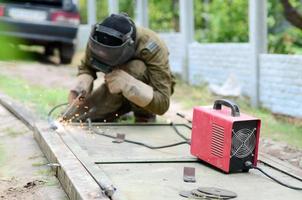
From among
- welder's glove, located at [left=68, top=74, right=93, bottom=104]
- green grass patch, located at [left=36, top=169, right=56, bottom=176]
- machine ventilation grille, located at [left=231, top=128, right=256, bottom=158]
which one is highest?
welder's glove, located at [left=68, top=74, right=93, bottom=104]

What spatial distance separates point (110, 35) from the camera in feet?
16.4

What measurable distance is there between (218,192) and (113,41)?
2276 millimetres

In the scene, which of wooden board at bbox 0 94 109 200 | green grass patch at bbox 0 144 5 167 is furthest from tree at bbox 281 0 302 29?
green grass patch at bbox 0 144 5 167

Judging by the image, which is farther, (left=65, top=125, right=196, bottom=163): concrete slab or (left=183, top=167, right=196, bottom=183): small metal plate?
(left=65, top=125, right=196, bottom=163): concrete slab

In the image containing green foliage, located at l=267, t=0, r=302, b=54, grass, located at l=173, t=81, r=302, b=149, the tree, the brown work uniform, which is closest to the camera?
the brown work uniform

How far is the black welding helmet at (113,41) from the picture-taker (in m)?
4.97

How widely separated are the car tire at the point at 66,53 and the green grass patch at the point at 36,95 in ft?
12.1

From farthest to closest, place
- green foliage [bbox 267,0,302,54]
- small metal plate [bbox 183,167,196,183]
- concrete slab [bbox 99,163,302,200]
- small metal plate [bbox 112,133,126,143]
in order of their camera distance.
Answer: green foliage [bbox 267,0,302,54]
small metal plate [bbox 112,133,126,143]
small metal plate [bbox 183,167,196,183]
concrete slab [bbox 99,163,302,200]

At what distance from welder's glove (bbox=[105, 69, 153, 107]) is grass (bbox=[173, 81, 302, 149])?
1635mm

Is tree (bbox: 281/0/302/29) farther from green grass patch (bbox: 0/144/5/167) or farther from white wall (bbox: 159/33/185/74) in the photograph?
green grass patch (bbox: 0/144/5/167)

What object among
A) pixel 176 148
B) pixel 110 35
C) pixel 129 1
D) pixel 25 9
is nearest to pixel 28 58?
pixel 25 9

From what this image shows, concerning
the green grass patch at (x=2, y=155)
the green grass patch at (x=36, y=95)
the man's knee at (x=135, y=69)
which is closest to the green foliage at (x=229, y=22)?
the green grass patch at (x=36, y=95)

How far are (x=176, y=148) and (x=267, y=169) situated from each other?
0.90 m

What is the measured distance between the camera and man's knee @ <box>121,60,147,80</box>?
530cm
